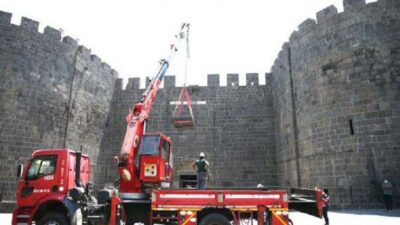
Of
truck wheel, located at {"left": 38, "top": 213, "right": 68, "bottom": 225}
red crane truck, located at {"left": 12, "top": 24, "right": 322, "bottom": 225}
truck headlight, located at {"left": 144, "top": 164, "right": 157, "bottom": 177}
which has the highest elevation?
truck headlight, located at {"left": 144, "top": 164, "right": 157, "bottom": 177}

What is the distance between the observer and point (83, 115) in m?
16.8

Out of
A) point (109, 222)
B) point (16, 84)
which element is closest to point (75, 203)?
point (109, 222)

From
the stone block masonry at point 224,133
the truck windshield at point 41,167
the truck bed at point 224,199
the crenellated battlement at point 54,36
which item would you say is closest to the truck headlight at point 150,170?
the truck bed at point 224,199

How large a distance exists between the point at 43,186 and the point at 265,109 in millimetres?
13574

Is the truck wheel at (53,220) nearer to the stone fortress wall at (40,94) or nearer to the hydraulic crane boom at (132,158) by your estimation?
the hydraulic crane boom at (132,158)

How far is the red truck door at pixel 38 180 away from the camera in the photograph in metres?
6.86

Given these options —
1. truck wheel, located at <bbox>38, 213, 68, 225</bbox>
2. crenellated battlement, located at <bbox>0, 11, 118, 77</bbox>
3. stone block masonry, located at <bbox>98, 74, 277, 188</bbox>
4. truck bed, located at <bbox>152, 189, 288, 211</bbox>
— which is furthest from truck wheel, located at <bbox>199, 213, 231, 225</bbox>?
crenellated battlement, located at <bbox>0, 11, 118, 77</bbox>

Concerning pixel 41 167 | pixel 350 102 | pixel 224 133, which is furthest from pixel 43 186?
pixel 224 133

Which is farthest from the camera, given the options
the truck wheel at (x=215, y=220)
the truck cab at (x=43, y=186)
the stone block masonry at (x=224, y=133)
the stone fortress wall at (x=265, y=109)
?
the stone block masonry at (x=224, y=133)

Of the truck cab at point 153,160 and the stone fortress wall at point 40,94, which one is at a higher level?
the stone fortress wall at point 40,94

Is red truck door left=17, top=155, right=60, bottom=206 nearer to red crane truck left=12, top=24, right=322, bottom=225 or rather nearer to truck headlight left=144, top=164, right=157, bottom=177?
red crane truck left=12, top=24, right=322, bottom=225

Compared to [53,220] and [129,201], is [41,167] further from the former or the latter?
[129,201]

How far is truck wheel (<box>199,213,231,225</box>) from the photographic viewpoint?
20.9ft

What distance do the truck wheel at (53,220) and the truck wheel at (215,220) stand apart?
2.78 metres
